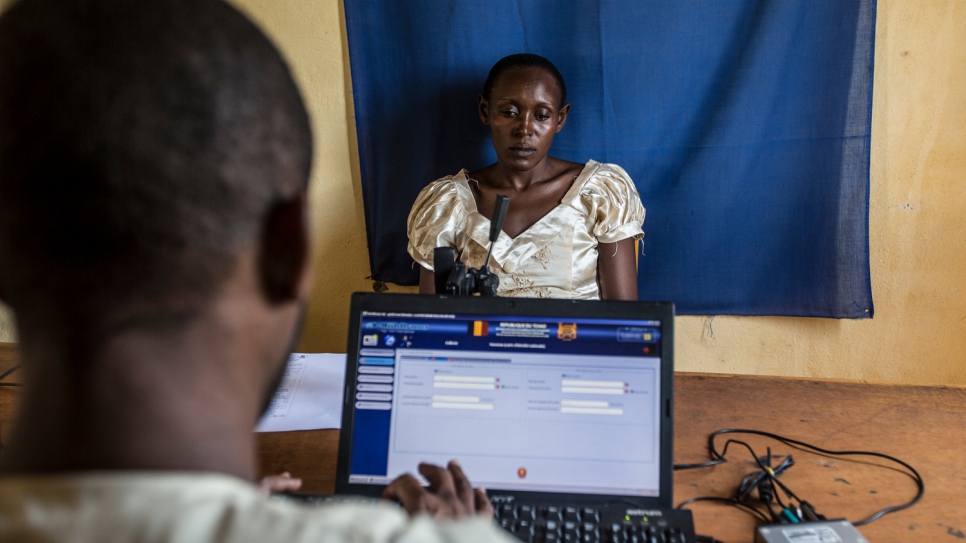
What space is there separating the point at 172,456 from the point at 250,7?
2125 mm

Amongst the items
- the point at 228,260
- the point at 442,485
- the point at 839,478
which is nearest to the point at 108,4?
the point at 228,260

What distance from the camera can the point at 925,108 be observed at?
1.98 m

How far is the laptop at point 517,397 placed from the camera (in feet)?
2.85

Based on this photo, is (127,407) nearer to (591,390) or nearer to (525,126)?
(591,390)

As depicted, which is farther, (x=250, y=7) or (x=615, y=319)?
(x=250, y=7)

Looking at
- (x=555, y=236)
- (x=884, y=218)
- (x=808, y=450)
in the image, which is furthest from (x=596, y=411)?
(x=884, y=218)

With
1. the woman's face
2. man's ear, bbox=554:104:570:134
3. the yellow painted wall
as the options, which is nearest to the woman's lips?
the woman's face

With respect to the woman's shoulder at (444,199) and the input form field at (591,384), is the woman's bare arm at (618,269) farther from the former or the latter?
the input form field at (591,384)

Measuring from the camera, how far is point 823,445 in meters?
1.11

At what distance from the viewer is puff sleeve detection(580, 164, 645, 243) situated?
1925 mm

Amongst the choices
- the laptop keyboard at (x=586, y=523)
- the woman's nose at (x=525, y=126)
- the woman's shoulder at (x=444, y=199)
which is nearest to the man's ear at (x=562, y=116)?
the woman's nose at (x=525, y=126)

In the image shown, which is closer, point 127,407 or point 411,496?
point 127,407

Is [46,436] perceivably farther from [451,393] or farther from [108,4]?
[451,393]

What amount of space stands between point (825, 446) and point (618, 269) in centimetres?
90
